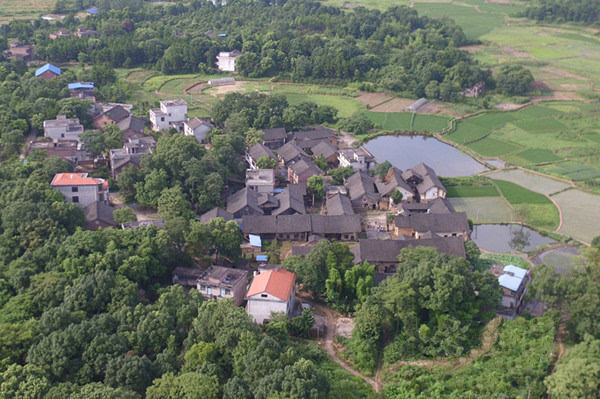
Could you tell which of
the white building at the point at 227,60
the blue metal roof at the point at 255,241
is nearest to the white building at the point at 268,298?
the blue metal roof at the point at 255,241

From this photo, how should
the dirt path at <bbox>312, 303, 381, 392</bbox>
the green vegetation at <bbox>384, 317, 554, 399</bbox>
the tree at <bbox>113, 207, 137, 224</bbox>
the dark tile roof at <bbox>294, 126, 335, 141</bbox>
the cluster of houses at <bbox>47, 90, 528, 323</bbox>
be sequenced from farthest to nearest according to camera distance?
the dark tile roof at <bbox>294, 126, 335, 141</bbox> < the tree at <bbox>113, 207, 137, 224</bbox> < the cluster of houses at <bbox>47, 90, 528, 323</bbox> < the dirt path at <bbox>312, 303, 381, 392</bbox> < the green vegetation at <bbox>384, 317, 554, 399</bbox>

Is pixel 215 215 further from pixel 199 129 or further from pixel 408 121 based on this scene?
pixel 408 121

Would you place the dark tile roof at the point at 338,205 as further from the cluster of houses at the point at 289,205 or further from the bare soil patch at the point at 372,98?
the bare soil patch at the point at 372,98

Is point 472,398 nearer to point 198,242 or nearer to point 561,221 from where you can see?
point 198,242

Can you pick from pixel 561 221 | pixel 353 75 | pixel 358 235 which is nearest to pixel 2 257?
pixel 358 235

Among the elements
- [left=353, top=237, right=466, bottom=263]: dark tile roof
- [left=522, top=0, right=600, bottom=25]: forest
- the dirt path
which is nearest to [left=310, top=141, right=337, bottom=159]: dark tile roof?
[left=353, top=237, right=466, bottom=263]: dark tile roof

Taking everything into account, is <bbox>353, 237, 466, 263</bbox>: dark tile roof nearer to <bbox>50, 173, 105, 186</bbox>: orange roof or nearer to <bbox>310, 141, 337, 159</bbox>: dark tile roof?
<bbox>310, 141, 337, 159</bbox>: dark tile roof

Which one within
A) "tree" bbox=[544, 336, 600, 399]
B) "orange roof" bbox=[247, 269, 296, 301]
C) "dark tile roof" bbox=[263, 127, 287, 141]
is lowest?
"dark tile roof" bbox=[263, 127, 287, 141]
